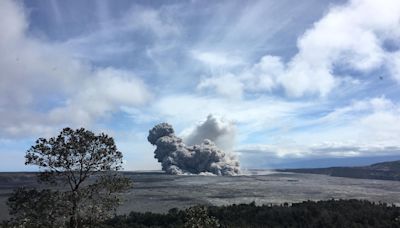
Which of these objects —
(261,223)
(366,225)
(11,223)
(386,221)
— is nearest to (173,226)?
(261,223)

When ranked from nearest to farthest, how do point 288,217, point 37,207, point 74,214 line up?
point 37,207 < point 74,214 < point 288,217

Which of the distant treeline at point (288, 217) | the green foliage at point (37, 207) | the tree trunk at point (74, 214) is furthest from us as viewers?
the distant treeline at point (288, 217)

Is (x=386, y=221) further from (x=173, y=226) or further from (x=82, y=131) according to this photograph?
(x=82, y=131)

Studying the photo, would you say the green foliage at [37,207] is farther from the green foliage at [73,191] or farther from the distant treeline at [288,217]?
the distant treeline at [288,217]

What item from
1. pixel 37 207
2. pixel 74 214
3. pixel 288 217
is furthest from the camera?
pixel 288 217

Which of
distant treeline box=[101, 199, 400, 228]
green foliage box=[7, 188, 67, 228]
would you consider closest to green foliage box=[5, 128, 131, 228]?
green foliage box=[7, 188, 67, 228]

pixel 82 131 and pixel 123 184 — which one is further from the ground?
pixel 82 131

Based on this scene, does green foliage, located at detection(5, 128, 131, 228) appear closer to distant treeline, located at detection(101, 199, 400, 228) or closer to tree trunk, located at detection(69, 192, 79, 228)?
tree trunk, located at detection(69, 192, 79, 228)

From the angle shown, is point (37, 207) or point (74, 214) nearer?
point (37, 207)

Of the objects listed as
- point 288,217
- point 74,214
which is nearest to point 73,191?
point 74,214

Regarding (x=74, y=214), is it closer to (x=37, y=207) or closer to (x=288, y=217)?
(x=37, y=207)

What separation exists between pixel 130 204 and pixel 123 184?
99.7 m

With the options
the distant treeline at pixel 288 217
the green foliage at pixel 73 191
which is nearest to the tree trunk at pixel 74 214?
the green foliage at pixel 73 191

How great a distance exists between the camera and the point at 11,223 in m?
32.5
